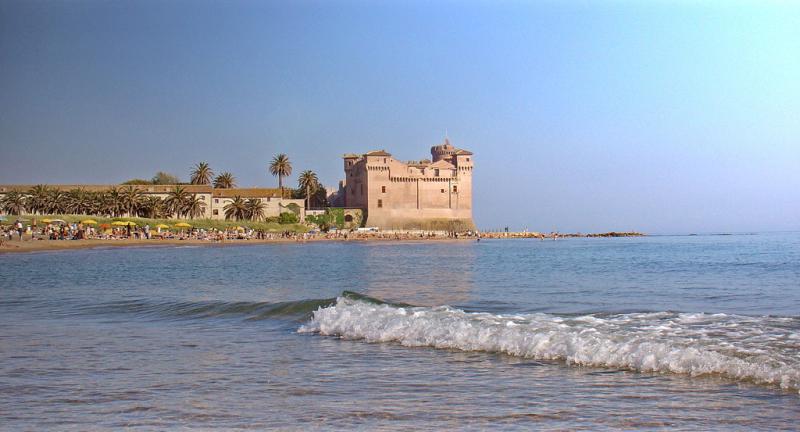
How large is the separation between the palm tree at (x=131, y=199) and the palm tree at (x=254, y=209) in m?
10.3

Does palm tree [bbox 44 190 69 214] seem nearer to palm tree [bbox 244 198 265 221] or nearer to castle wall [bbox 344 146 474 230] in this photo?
palm tree [bbox 244 198 265 221]

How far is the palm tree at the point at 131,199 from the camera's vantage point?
6175cm

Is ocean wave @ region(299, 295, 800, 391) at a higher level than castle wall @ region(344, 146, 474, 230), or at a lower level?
lower

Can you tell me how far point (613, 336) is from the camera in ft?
22.9

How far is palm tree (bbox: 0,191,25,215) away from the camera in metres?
59.2

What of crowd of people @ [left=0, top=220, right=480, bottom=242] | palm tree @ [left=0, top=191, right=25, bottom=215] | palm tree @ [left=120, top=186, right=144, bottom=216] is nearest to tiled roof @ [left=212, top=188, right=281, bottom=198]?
crowd of people @ [left=0, top=220, right=480, bottom=242]

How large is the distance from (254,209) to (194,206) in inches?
241

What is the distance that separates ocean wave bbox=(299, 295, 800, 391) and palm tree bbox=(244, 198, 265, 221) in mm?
61944

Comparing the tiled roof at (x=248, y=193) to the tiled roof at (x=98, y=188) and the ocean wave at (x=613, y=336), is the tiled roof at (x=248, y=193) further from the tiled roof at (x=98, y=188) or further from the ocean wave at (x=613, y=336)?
the ocean wave at (x=613, y=336)

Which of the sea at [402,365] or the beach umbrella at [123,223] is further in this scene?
the beach umbrella at [123,223]

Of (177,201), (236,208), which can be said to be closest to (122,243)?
(177,201)

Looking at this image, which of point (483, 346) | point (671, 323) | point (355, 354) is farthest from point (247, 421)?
point (671, 323)

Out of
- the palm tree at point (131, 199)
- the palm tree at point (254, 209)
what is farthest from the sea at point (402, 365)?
the palm tree at point (254, 209)

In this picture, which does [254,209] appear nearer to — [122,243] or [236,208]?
[236,208]
